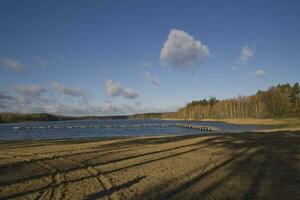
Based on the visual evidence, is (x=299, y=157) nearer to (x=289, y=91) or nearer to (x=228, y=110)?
(x=289, y=91)

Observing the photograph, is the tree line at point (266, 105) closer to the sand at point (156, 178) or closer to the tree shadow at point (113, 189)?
the sand at point (156, 178)

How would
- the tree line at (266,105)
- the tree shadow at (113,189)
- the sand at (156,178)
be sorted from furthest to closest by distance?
1. the tree line at (266,105)
2. the sand at (156,178)
3. the tree shadow at (113,189)

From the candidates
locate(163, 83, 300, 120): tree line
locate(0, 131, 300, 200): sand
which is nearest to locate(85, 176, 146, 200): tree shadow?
locate(0, 131, 300, 200): sand

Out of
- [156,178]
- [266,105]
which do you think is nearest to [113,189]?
[156,178]

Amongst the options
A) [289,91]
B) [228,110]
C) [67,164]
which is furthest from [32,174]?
[228,110]

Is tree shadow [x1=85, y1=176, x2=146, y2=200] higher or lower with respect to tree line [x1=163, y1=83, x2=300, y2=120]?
lower

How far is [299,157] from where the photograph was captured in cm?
1412

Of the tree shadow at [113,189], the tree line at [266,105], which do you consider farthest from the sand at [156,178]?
the tree line at [266,105]

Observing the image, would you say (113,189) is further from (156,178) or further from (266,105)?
(266,105)

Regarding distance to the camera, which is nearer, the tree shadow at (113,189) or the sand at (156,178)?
the tree shadow at (113,189)

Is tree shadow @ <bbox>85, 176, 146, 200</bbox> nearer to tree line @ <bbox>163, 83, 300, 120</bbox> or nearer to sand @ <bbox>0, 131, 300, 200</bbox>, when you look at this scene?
sand @ <bbox>0, 131, 300, 200</bbox>

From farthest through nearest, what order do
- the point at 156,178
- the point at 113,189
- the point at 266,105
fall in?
1. the point at 266,105
2. the point at 156,178
3. the point at 113,189

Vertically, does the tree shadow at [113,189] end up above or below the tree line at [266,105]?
below

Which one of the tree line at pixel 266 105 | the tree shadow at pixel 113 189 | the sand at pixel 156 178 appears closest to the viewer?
the tree shadow at pixel 113 189
